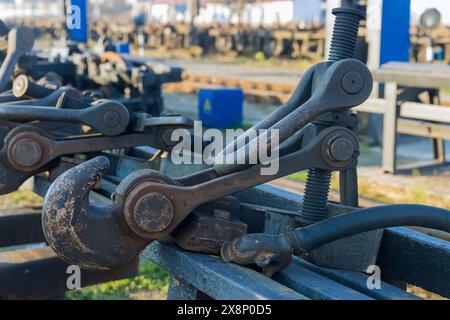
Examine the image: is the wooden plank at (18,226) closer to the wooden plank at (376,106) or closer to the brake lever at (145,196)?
the brake lever at (145,196)

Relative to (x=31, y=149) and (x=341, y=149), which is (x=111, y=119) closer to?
(x=31, y=149)

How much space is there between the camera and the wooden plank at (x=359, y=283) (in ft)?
5.00

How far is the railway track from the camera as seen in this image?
12.1 metres

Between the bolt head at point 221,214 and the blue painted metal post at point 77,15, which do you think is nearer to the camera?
the bolt head at point 221,214

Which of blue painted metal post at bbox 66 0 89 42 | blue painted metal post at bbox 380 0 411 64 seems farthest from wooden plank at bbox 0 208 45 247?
blue painted metal post at bbox 380 0 411 64

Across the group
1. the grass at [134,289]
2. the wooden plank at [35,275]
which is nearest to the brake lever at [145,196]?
the wooden plank at [35,275]

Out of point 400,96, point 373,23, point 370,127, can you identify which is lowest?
point 370,127

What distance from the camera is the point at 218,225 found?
5.38 feet

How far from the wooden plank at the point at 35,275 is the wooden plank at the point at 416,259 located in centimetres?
145

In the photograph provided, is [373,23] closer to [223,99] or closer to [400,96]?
[400,96]

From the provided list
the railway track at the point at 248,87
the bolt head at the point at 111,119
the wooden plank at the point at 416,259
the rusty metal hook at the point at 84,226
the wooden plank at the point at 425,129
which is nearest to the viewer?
the rusty metal hook at the point at 84,226

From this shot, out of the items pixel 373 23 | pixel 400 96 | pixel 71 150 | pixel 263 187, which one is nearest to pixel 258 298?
pixel 263 187

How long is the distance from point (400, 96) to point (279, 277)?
510 cm

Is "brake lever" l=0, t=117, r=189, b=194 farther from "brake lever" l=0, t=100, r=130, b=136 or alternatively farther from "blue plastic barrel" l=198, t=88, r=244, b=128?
"blue plastic barrel" l=198, t=88, r=244, b=128
